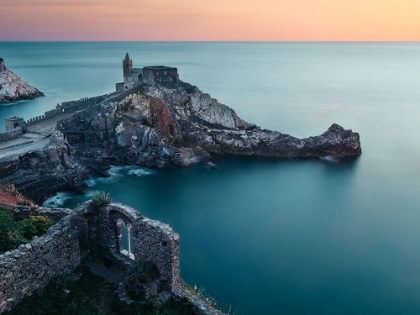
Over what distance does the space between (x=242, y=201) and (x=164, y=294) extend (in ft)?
64.2

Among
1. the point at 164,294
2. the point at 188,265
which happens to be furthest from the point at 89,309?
A: the point at 188,265

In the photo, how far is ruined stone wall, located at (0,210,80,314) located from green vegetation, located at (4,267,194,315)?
0.30 metres

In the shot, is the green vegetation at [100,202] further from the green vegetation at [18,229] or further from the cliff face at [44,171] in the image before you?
the cliff face at [44,171]

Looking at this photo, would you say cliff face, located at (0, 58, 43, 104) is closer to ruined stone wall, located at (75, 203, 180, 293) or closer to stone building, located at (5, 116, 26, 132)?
stone building, located at (5, 116, 26, 132)

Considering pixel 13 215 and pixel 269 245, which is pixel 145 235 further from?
pixel 269 245

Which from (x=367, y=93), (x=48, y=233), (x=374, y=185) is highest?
(x=367, y=93)

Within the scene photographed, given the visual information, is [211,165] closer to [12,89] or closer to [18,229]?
[18,229]

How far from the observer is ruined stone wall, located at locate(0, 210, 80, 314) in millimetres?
9977

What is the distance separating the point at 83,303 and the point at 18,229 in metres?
3.21

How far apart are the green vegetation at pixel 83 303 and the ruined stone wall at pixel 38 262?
30 cm

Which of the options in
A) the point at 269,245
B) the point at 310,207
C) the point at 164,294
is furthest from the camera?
the point at 310,207

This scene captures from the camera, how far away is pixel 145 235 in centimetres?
1184

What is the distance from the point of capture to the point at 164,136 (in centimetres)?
3944

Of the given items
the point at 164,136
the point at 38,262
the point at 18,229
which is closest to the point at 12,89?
the point at 164,136
